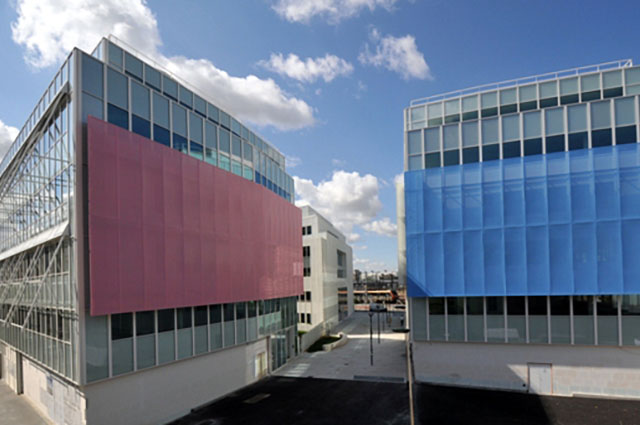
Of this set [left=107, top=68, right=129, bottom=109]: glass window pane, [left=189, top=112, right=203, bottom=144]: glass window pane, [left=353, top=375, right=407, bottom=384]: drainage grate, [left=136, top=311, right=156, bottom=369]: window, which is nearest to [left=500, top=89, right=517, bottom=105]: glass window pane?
[left=353, top=375, right=407, bottom=384]: drainage grate

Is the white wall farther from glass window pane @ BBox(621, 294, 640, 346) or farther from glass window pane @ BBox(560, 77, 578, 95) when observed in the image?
glass window pane @ BBox(560, 77, 578, 95)

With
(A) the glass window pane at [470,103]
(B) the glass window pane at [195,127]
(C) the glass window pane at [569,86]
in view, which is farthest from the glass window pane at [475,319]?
(B) the glass window pane at [195,127]

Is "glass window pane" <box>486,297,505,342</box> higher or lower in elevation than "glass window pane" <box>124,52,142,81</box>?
lower

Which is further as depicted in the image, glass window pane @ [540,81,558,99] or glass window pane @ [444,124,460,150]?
glass window pane @ [540,81,558,99]

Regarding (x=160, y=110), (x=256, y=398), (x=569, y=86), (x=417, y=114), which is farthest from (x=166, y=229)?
(x=569, y=86)

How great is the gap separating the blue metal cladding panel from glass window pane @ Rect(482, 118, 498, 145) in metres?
1.61

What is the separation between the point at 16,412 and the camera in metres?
24.2

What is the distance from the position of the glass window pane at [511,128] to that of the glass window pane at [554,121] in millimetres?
1678

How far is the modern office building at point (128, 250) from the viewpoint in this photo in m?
17.9

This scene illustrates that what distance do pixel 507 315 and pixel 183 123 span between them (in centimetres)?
2309

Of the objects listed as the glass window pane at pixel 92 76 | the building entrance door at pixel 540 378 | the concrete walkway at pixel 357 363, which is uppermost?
the glass window pane at pixel 92 76

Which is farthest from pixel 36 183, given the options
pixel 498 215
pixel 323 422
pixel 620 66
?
pixel 620 66

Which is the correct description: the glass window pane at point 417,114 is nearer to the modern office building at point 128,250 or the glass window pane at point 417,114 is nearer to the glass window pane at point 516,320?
the modern office building at point 128,250

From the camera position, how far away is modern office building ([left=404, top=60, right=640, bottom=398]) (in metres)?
24.3
